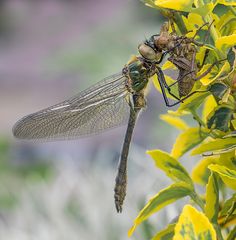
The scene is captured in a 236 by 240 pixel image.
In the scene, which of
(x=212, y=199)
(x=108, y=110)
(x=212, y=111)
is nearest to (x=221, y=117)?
(x=212, y=111)

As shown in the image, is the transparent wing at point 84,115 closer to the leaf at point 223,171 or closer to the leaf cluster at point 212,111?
the leaf cluster at point 212,111

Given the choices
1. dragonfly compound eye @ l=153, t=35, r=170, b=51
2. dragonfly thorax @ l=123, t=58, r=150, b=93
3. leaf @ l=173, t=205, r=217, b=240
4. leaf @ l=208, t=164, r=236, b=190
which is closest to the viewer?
leaf @ l=173, t=205, r=217, b=240

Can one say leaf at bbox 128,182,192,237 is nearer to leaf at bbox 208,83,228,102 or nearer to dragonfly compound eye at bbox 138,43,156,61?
leaf at bbox 208,83,228,102

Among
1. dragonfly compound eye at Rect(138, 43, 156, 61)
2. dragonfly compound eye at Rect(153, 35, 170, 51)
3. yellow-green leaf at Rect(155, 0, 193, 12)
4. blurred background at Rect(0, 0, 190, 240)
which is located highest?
yellow-green leaf at Rect(155, 0, 193, 12)

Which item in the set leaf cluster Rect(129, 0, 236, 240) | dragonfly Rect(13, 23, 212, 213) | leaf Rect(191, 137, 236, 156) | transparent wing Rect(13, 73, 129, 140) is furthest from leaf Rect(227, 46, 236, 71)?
transparent wing Rect(13, 73, 129, 140)

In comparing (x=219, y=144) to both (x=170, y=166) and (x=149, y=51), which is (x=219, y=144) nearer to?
(x=170, y=166)

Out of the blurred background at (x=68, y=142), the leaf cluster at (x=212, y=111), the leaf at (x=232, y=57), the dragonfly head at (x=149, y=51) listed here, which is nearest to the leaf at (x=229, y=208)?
the leaf cluster at (x=212, y=111)
